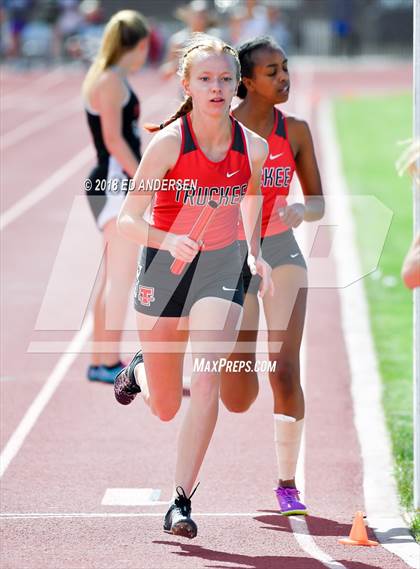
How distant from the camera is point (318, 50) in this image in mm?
46312

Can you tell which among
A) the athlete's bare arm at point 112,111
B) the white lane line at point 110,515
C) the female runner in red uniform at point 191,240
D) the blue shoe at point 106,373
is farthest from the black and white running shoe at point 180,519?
the blue shoe at point 106,373

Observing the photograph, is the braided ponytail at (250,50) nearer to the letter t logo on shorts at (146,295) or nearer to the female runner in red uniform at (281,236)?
the female runner in red uniform at (281,236)

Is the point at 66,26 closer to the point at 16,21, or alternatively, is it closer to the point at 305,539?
the point at 16,21

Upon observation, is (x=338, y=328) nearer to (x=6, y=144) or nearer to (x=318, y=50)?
(x=6, y=144)

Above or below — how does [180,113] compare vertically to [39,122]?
below

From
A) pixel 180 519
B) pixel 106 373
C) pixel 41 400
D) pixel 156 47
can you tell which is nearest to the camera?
pixel 180 519

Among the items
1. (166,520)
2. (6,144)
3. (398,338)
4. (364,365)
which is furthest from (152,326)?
(6,144)

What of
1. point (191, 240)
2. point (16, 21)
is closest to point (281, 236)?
point (191, 240)

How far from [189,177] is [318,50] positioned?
135 ft

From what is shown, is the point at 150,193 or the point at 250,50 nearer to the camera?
the point at 150,193

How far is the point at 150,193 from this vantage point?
601cm

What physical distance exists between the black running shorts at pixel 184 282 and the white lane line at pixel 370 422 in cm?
136

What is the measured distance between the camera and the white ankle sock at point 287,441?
6734 millimetres

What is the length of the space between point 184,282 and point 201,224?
1.01 ft
